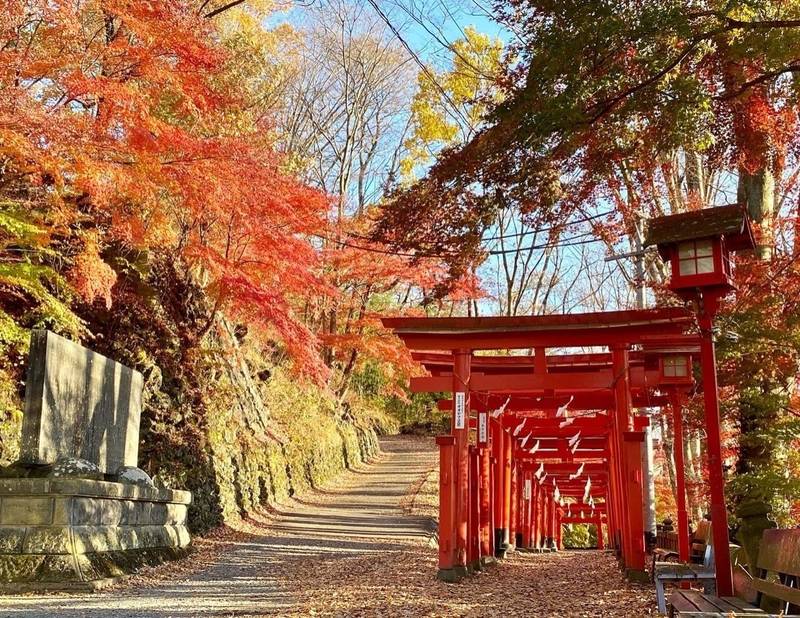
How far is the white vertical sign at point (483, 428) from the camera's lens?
11.8 metres

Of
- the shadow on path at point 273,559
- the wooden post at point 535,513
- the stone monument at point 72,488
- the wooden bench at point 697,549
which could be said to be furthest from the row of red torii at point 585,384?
the wooden post at point 535,513

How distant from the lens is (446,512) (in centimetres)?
956

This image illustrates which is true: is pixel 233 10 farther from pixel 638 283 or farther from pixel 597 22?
pixel 597 22

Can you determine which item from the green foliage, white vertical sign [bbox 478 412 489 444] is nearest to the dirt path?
white vertical sign [bbox 478 412 489 444]

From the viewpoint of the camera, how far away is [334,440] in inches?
972

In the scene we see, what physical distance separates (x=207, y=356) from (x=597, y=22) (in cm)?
1155

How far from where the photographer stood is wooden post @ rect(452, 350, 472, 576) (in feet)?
31.1

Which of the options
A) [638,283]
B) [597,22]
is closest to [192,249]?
[638,283]

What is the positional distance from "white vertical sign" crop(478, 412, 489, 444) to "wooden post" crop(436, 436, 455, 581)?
2.05m

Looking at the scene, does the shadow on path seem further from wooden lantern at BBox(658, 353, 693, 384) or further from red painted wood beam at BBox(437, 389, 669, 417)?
wooden lantern at BBox(658, 353, 693, 384)

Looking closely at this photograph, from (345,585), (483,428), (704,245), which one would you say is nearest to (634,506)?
(483,428)

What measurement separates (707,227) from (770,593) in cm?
342

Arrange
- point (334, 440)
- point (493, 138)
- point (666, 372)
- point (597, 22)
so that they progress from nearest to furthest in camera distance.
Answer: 1. point (597, 22)
2. point (493, 138)
3. point (666, 372)
4. point (334, 440)

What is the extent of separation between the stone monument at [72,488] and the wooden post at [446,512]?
12.9 ft
